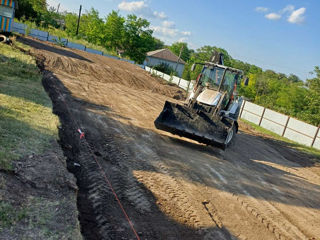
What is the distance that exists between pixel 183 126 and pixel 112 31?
48665 millimetres

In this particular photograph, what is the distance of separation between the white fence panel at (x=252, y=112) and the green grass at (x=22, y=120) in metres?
14.8

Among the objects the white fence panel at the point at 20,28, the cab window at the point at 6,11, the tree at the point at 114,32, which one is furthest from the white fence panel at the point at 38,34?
the tree at the point at 114,32

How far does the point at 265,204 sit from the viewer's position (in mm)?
6230

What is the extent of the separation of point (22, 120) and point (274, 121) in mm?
16260

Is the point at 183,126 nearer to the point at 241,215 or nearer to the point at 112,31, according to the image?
the point at 241,215

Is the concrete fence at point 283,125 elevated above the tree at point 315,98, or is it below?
below

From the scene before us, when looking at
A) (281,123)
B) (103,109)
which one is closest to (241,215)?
(103,109)

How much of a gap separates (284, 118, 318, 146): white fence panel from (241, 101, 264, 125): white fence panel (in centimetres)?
272

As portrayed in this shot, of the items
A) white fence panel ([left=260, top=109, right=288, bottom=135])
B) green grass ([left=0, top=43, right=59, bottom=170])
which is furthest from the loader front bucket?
white fence panel ([left=260, top=109, right=288, bottom=135])

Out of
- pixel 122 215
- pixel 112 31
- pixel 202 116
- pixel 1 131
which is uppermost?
pixel 112 31

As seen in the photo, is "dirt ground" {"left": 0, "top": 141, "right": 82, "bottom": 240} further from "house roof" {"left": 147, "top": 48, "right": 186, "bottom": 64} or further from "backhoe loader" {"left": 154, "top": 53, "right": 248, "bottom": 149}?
"house roof" {"left": 147, "top": 48, "right": 186, "bottom": 64}

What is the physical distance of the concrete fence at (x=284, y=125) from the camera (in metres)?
16.4

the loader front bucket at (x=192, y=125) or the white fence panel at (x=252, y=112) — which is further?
the white fence panel at (x=252, y=112)

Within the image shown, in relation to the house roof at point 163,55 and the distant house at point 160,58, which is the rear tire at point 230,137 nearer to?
the distant house at point 160,58
